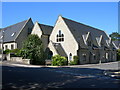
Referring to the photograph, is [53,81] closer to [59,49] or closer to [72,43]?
[72,43]

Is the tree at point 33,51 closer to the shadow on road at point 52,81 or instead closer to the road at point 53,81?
the road at point 53,81

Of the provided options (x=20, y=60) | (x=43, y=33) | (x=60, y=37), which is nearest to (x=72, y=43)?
(x=60, y=37)

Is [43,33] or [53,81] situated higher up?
[43,33]

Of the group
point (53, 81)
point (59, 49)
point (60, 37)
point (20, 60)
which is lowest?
point (53, 81)

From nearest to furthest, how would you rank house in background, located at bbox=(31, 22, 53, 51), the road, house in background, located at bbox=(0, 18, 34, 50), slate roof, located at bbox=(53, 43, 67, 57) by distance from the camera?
the road, slate roof, located at bbox=(53, 43, 67, 57), house in background, located at bbox=(31, 22, 53, 51), house in background, located at bbox=(0, 18, 34, 50)

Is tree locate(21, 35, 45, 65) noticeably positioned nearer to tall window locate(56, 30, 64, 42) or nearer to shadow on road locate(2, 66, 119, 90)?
tall window locate(56, 30, 64, 42)

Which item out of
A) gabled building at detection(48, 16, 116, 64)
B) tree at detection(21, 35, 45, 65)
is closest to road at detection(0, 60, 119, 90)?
tree at detection(21, 35, 45, 65)

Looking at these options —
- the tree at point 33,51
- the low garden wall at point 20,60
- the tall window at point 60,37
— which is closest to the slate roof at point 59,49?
the tall window at point 60,37

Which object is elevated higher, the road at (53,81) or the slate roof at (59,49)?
the slate roof at (59,49)

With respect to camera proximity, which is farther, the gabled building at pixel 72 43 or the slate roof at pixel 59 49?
the slate roof at pixel 59 49

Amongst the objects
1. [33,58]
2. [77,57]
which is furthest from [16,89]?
[77,57]

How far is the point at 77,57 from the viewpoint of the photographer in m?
29.4

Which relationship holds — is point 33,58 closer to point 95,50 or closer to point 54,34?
point 54,34

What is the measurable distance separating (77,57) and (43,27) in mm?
14204
